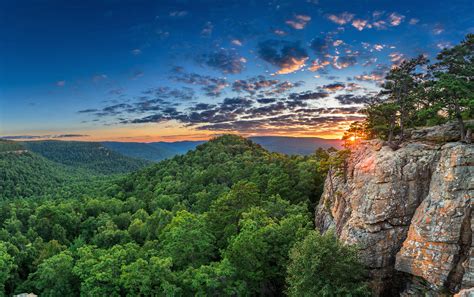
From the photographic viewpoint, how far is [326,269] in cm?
2331

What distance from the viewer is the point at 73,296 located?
36656 millimetres

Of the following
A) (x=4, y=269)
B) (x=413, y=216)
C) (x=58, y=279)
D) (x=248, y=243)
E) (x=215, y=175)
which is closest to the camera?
(x=413, y=216)

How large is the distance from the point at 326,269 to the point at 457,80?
17.9 meters

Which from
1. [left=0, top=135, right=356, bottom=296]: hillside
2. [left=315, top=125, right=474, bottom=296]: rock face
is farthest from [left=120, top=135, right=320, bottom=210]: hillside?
[left=315, top=125, right=474, bottom=296]: rock face

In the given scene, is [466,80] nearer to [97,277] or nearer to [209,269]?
[209,269]

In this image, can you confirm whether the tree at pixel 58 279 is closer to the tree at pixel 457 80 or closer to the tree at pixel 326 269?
the tree at pixel 326 269

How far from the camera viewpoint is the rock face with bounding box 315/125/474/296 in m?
20.9

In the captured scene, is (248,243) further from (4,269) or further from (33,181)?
(33,181)

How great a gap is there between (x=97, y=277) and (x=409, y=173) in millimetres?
30839

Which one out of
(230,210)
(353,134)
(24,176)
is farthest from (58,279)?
(24,176)

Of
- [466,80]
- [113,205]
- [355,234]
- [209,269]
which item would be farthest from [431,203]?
[113,205]

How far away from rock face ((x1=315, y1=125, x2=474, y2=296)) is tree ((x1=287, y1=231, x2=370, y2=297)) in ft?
7.01

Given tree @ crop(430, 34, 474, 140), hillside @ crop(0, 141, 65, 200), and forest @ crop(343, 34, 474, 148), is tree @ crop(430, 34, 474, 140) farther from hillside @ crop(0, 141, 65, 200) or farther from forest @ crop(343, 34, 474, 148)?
hillside @ crop(0, 141, 65, 200)

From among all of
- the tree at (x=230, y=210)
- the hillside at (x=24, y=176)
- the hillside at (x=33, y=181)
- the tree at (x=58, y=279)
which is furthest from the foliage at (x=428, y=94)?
the hillside at (x=24, y=176)
